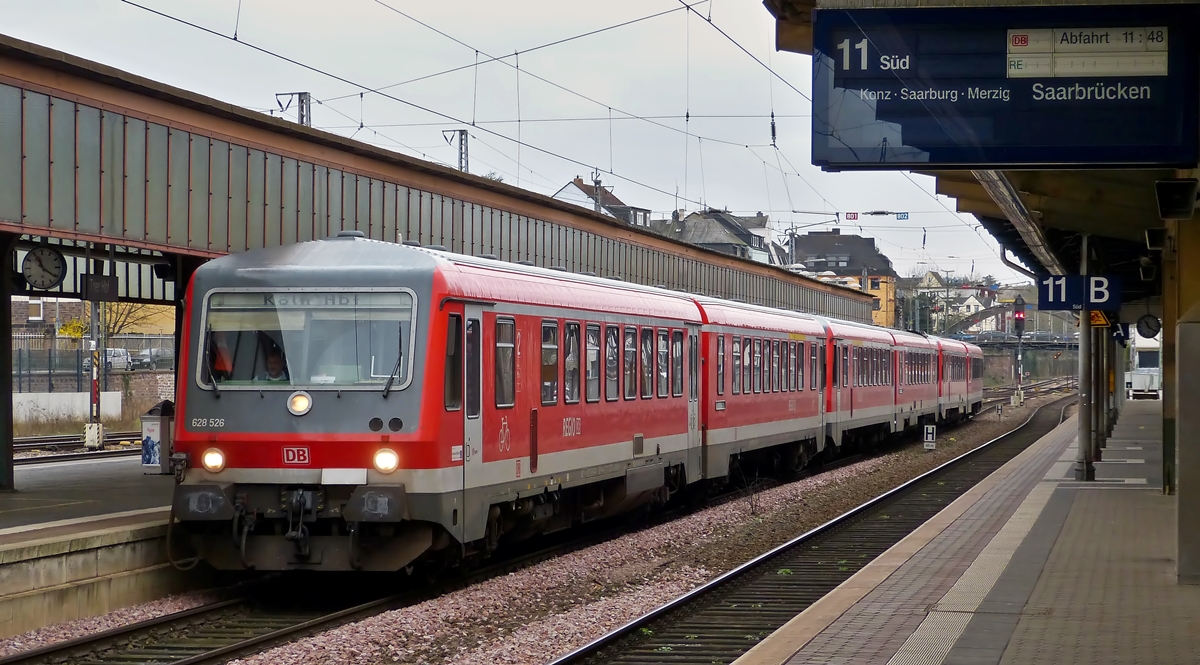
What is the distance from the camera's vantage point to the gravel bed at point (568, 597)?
938cm

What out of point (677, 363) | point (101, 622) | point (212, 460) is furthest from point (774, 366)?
point (101, 622)

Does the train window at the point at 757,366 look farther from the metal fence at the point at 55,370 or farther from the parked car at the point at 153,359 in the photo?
the parked car at the point at 153,359

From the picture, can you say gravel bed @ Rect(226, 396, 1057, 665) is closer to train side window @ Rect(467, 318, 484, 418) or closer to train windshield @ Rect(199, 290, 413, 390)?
train side window @ Rect(467, 318, 484, 418)

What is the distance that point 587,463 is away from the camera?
14.5 metres

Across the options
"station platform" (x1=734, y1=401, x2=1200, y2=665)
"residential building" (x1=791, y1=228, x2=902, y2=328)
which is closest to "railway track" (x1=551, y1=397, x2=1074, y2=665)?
"station platform" (x1=734, y1=401, x2=1200, y2=665)

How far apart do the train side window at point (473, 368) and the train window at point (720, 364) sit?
310 inches

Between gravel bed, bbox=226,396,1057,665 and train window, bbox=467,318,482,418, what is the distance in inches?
63.4

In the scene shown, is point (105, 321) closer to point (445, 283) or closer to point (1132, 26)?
point (445, 283)

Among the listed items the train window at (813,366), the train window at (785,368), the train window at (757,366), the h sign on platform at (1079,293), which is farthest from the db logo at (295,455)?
the train window at (813,366)

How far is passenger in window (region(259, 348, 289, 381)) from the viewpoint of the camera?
1122 cm

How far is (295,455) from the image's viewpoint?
11.0 m

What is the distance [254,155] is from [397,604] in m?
6.71

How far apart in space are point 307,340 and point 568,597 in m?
3.19

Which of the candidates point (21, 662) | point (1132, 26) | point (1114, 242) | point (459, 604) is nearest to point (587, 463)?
point (459, 604)
